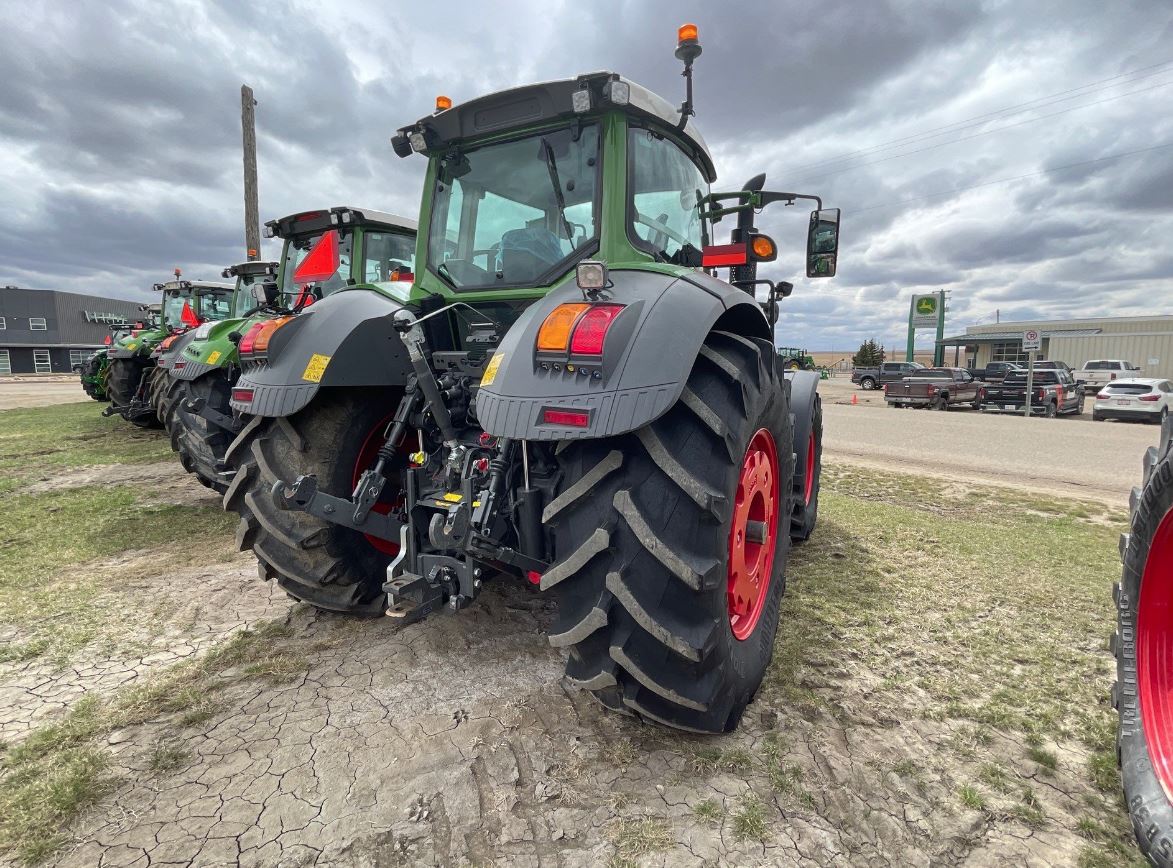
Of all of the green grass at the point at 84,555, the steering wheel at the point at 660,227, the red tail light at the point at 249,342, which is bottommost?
the green grass at the point at 84,555

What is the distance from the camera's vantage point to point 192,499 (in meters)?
6.05

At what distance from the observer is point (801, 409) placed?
4160 mm

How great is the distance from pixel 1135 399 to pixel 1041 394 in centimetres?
219

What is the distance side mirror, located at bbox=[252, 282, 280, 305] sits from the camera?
5277mm

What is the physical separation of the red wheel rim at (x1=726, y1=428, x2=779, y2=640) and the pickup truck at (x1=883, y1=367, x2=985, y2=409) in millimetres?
20281

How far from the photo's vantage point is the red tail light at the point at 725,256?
2742 mm

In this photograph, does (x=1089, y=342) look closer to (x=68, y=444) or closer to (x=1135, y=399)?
(x=1135, y=399)

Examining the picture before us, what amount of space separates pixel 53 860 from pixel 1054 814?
9.50 ft

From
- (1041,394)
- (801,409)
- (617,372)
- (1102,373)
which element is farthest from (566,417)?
(1102,373)

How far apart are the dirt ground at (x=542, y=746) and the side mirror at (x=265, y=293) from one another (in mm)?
2747

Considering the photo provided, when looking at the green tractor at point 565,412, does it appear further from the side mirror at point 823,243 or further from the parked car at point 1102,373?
the parked car at point 1102,373

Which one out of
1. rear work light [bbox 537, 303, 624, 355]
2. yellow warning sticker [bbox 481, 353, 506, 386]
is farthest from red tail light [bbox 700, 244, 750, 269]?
yellow warning sticker [bbox 481, 353, 506, 386]

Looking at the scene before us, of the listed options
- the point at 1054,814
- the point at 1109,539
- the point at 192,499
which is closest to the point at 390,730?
the point at 1054,814

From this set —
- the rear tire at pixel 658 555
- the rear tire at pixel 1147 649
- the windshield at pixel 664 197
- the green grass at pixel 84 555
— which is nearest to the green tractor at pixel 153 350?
the green grass at pixel 84 555
